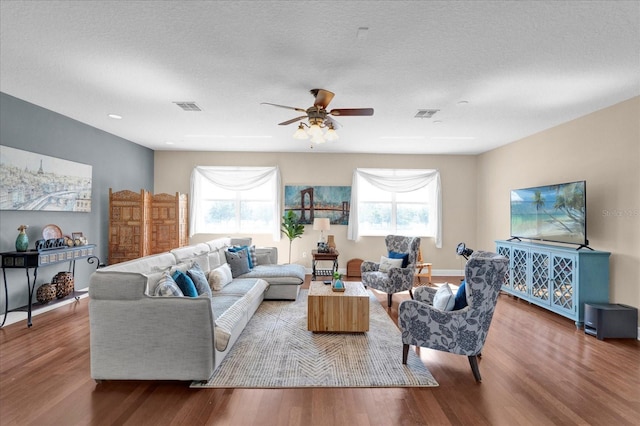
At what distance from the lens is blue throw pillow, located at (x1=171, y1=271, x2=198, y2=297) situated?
9.57 ft

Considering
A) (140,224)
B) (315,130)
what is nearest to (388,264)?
(315,130)

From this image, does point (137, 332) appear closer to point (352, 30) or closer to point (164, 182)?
point (352, 30)

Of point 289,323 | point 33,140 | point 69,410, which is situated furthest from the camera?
point 33,140

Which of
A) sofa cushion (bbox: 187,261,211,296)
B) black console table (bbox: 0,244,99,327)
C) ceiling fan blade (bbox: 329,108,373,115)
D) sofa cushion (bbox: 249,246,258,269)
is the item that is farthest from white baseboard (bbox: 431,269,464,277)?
black console table (bbox: 0,244,99,327)

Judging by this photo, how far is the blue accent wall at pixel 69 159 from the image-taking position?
3.92 m

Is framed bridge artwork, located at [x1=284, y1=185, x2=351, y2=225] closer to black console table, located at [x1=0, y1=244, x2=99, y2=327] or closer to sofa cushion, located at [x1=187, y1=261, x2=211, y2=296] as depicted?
sofa cushion, located at [x1=187, y1=261, x2=211, y2=296]

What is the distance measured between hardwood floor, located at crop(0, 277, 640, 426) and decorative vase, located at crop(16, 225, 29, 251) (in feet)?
3.78

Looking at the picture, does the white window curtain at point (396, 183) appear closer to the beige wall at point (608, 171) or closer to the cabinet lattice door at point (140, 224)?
the beige wall at point (608, 171)

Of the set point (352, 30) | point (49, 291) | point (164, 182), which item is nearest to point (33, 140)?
point (49, 291)

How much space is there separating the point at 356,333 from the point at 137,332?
2180 mm

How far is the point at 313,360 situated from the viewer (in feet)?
9.66

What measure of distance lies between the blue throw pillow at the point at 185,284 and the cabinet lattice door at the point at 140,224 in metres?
3.25

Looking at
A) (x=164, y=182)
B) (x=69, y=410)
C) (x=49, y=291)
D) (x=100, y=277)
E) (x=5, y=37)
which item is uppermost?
(x=5, y=37)

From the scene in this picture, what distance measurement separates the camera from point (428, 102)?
390cm
